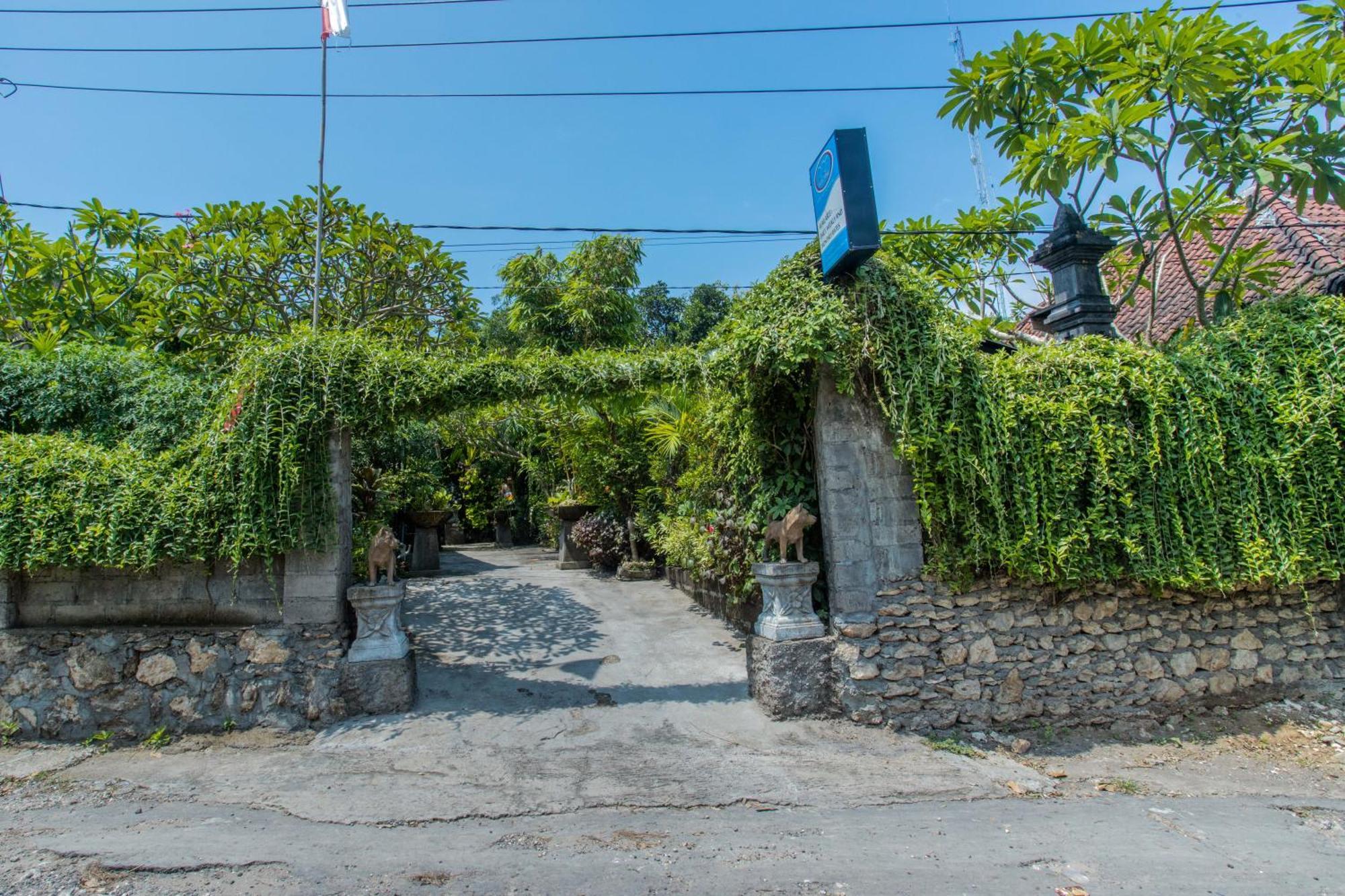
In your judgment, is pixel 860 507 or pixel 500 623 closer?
pixel 860 507

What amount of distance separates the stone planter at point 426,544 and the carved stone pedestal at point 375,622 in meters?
7.21

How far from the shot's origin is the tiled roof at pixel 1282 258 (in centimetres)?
896

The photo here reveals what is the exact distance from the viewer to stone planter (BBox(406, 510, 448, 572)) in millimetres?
12289

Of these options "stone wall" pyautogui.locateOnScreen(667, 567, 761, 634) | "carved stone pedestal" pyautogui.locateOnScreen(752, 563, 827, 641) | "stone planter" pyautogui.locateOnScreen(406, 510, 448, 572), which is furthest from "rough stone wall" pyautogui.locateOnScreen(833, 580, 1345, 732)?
"stone planter" pyautogui.locateOnScreen(406, 510, 448, 572)

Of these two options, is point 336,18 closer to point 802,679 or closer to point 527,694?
point 527,694

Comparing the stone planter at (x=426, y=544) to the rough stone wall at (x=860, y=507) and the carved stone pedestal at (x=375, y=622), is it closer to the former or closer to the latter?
the carved stone pedestal at (x=375, y=622)

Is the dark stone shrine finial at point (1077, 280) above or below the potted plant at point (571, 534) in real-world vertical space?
above

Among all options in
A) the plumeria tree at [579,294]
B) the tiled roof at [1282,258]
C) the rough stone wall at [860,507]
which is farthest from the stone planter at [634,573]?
the tiled roof at [1282,258]

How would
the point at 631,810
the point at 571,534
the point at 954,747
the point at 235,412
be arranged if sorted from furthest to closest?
the point at 571,534 < the point at 235,412 < the point at 954,747 < the point at 631,810

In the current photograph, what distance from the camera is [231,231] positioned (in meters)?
8.80

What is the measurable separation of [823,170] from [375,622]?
5097 mm

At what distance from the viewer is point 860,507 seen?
17.2 feet

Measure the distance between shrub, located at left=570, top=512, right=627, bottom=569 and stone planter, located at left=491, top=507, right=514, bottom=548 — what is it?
27.9 feet

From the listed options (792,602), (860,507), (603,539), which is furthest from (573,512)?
(860,507)
